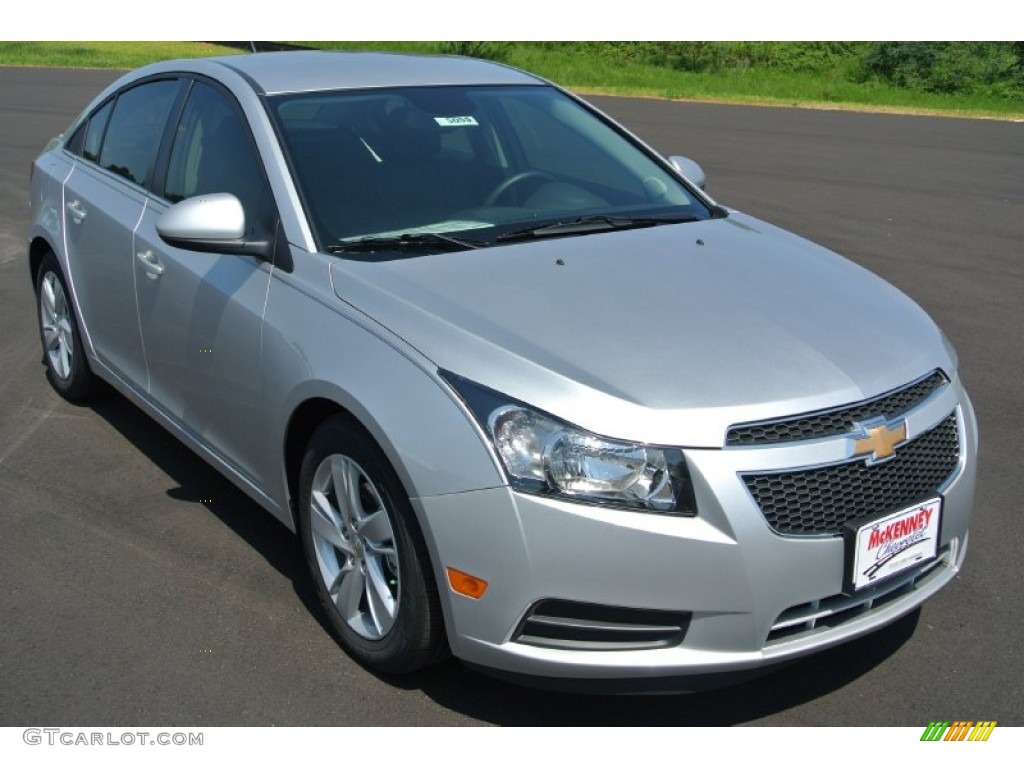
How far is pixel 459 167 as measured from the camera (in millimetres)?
4602

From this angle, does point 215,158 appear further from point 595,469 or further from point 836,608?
point 836,608

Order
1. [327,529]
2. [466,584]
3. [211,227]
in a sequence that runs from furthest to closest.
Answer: [211,227] < [327,529] < [466,584]

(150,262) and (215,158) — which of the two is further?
(150,262)

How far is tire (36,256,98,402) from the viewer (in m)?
5.97

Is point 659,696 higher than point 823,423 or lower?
lower

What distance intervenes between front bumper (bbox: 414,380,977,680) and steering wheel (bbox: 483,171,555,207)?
1.60 meters

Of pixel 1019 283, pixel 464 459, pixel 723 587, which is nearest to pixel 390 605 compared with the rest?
pixel 464 459

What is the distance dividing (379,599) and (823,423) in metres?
1.38

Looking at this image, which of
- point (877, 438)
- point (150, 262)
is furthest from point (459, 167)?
point (877, 438)

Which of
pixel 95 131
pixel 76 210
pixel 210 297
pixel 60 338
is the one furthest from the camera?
pixel 60 338

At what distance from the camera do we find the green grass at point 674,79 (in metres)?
25.7

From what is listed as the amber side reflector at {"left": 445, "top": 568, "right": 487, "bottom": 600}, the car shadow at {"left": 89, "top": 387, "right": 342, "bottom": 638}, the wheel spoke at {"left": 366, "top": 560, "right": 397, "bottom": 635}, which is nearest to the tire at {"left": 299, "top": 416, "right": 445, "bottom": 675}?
the wheel spoke at {"left": 366, "top": 560, "right": 397, "bottom": 635}

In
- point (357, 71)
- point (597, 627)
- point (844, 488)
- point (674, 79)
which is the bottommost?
point (674, 79)

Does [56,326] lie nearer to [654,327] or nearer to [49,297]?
[49,297]
